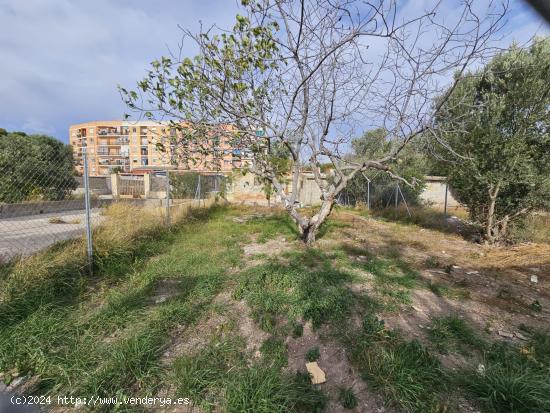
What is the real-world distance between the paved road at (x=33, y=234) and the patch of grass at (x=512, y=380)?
5151mm

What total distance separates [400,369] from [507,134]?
5909 mm

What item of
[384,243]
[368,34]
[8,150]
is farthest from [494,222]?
[8,150]

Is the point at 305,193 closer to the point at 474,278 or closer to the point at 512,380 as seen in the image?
the point at 474,278

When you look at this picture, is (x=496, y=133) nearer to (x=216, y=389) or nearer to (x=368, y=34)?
(x=368, y=34)

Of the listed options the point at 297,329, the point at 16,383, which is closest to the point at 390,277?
the point at 297,329

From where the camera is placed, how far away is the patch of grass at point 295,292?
8.79 ft

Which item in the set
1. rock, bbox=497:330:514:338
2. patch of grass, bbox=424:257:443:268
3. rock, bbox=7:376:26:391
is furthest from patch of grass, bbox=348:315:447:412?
patch of grass, bbox=424:257:443:268

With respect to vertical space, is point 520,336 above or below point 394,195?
below

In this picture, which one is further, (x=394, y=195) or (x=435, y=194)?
(x=435, y=194)

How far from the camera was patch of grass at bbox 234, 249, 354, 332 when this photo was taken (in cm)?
268

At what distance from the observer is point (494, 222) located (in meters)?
5.84

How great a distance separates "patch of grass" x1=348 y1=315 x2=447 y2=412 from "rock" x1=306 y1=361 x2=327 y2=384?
31 centimetres

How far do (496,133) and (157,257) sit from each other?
23.9 feet

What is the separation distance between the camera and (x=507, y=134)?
5277 mm
